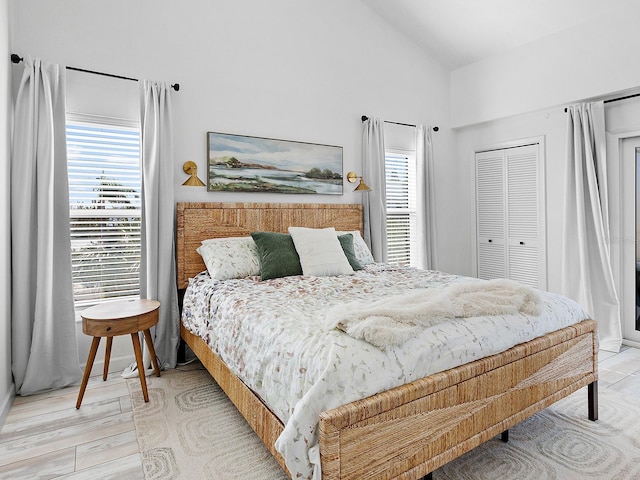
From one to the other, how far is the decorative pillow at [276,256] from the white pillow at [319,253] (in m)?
0.05

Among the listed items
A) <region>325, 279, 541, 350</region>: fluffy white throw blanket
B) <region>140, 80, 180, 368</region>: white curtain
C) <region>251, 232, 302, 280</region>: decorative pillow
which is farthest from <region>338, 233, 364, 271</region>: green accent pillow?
<region>140, 80, 180, 368</region>: white curtain

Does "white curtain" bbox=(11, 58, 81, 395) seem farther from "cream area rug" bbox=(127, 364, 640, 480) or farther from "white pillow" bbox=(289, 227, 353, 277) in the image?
"white pillow" bbox=(289, 227, 353, 277)

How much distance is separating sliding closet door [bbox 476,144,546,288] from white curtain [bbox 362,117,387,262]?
1.41 metres

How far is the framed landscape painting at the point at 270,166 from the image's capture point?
3.38 m

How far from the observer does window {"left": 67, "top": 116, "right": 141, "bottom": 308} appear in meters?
2.89

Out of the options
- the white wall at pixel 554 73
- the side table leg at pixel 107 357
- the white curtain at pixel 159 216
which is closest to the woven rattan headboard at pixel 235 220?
the white curtain at pixel 159 216

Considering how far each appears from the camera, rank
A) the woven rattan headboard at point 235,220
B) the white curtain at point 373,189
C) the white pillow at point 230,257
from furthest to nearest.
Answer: the white curtain at point 373,189
the woven rattan headboard at point 235,220
the white pillow at point 230,257

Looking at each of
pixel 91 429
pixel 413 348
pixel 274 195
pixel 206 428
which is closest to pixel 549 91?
pixel 274 195

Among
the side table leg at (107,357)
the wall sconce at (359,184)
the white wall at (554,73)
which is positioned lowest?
the side table leg at (107,357)

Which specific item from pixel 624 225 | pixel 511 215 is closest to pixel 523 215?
pixel 511 215

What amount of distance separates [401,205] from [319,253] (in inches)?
71.2

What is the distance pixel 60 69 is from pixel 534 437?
12.2 ft

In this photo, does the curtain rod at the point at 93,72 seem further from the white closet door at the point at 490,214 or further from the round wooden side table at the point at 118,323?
the white closet door at the point at 490,214

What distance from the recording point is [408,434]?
1433 millimetres
